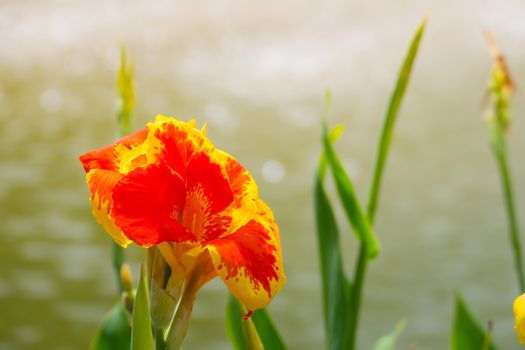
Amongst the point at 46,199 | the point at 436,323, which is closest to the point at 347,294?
the point at 436,323

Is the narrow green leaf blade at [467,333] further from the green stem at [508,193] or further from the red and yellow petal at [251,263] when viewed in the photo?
the red and yellow petal at [251,263]

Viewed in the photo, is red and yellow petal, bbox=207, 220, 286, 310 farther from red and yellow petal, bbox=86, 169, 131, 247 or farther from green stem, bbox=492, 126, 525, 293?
green stem, bbox=492, 126, 525, 293

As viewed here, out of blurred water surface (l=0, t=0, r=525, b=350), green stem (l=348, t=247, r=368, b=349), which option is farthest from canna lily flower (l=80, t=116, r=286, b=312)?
blurred water surface (l=0, t=0, r=525, b=350)

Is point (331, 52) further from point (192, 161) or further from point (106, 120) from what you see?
point (192, 161)

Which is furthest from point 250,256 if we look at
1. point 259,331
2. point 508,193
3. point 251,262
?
point 508,193

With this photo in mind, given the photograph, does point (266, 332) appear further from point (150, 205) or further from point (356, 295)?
point (150, 205)
